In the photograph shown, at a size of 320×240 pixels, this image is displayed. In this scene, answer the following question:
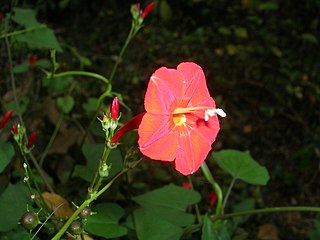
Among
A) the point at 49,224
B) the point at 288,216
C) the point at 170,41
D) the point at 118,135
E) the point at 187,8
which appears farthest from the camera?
the point at 187,8

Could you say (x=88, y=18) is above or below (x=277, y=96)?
above

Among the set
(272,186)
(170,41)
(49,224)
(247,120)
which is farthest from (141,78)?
Result: (49,224)

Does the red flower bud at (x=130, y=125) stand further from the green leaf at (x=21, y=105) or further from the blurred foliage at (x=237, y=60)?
the blurred foliage at (x=237, y=60)

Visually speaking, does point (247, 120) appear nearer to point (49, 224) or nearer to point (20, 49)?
point (20, 49)

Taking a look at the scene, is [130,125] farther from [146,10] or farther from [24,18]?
[24,18]

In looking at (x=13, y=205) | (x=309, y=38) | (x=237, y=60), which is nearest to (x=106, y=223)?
(x=13, y=205)

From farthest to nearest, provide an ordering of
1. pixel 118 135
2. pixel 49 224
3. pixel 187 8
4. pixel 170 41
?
1. pixel 187 8
2. pixel 170 41
3. pixel 49 224
4. pixel 118 135

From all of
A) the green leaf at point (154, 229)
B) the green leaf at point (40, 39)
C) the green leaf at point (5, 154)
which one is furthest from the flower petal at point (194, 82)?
the green leaf at point (40, 39)
